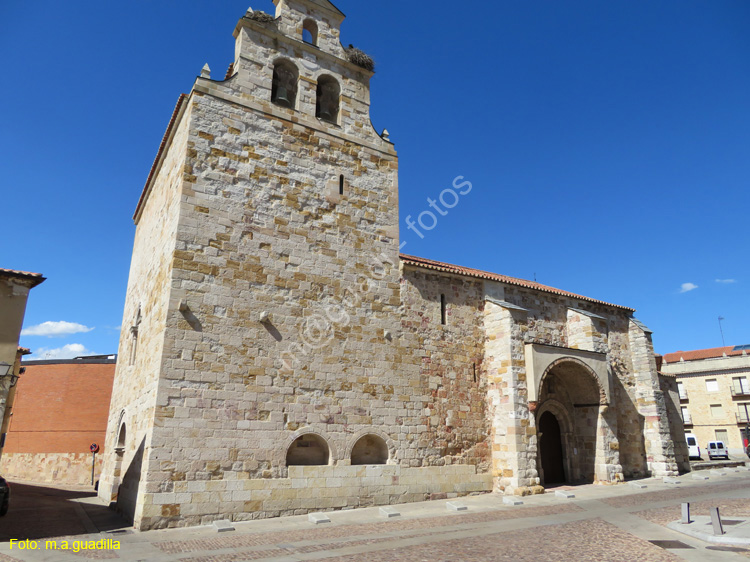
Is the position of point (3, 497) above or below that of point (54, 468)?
above

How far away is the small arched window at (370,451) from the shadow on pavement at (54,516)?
5.15 m

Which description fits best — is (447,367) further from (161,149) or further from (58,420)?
(58,420)

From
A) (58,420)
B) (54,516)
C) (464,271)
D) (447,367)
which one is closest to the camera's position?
(54,516)

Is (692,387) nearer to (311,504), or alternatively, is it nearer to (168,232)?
(311,504)

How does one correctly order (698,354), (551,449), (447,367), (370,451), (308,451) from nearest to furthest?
(308,451), (370,451), (447,367), (551,449), (698,354)

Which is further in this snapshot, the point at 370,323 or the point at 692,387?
the point at 692,387

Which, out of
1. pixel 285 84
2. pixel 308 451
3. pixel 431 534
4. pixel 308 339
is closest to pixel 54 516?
pixel 308 451

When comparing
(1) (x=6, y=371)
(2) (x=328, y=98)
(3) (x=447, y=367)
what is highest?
(2) (x=328, y=98)

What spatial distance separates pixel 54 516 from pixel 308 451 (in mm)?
5766

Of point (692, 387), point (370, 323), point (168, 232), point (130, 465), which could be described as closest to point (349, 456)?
point (370, 323)

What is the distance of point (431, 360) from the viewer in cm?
1395

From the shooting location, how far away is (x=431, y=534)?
8.93 m

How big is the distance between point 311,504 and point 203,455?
271 cm

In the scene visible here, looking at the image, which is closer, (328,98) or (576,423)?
(328,98)
